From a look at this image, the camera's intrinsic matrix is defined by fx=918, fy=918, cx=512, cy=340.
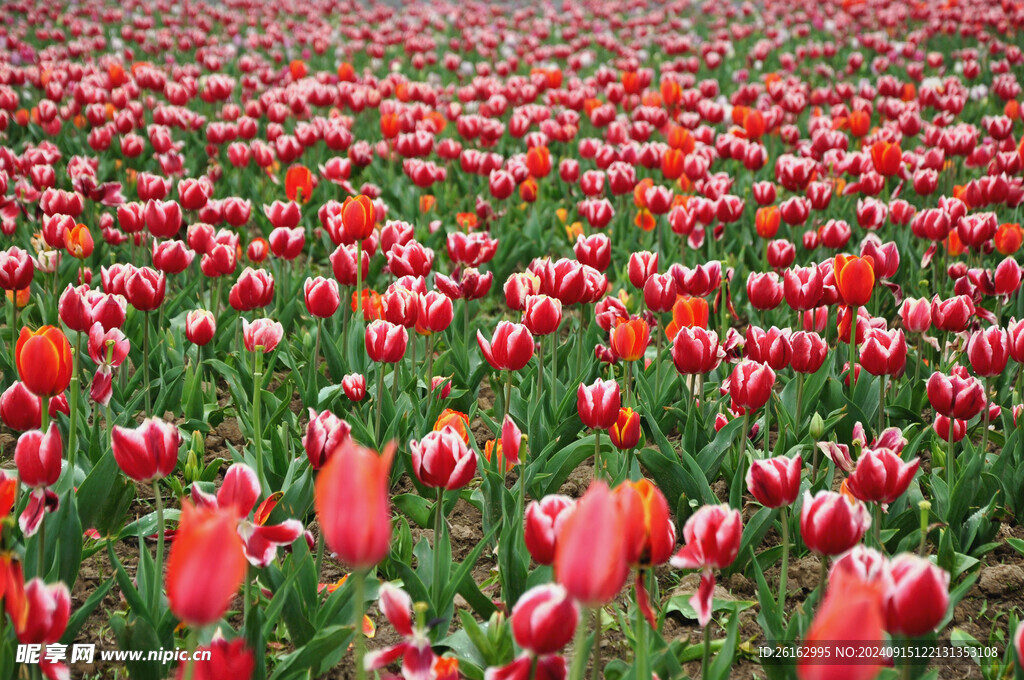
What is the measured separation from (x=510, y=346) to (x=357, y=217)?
95 cm

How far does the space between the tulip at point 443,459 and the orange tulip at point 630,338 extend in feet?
2.83

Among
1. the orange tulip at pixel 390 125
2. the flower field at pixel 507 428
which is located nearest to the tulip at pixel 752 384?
the flower field at pixel 507 428

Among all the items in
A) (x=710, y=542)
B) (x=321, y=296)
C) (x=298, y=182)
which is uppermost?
(x=710, y=542)

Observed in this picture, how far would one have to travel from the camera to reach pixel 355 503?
1.00 m

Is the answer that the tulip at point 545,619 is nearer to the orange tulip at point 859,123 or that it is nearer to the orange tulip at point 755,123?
the orange tulip at point 755,123

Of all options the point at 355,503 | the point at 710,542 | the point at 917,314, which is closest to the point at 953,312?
the point at 917,314

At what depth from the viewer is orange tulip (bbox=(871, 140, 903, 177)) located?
4590mm

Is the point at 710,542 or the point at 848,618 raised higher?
the point at 848,618

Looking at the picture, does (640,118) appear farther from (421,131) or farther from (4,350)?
(4,350)

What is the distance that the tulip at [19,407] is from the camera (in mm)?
1876

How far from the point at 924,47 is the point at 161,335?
11.2 m

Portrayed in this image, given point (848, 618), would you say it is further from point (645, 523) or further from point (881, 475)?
point (881, 475)

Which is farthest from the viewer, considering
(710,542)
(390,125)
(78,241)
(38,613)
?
(390,125)

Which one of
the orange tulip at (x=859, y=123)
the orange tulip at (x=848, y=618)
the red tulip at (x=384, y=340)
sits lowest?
the red tulip at (x=384, y=340)
